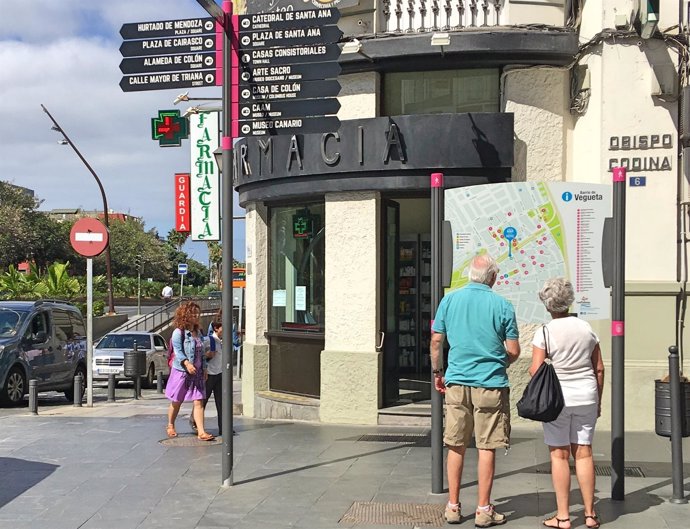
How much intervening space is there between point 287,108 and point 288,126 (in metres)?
0.16

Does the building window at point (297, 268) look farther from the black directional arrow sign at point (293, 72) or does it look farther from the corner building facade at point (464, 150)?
the black directional arrow sign at point (293, 72)

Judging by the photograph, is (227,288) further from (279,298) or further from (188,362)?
(279,298)

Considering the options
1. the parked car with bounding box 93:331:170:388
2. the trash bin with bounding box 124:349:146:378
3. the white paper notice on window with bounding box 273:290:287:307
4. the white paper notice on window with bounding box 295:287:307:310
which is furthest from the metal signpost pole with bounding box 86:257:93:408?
the parked car with bounding box 93:331:170:388

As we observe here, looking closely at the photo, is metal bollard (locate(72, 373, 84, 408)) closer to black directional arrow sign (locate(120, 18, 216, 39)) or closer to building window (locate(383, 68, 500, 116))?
building window (locate(383, 68, 500, 116))

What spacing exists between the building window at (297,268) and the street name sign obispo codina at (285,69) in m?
3.73

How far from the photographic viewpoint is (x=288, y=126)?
8.32 meters

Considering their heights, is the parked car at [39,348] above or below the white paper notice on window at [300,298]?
below

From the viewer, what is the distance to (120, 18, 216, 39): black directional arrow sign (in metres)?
Result: 8.18

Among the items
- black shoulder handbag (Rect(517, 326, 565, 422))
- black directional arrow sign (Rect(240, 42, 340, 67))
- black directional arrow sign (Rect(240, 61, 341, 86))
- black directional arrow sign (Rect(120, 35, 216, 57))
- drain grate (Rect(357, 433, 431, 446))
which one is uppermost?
black directional arrow sign (Rect(120, 35, 216, 57))

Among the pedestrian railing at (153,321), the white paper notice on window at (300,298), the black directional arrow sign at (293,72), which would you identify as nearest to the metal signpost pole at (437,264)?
the black directional arrow sign at (293,72)

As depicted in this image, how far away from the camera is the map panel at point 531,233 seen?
25.7 ft

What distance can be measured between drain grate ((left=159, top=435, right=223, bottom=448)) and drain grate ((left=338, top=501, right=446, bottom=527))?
3409 mm

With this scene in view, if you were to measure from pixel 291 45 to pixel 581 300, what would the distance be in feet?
11.3

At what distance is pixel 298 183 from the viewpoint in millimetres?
11742
